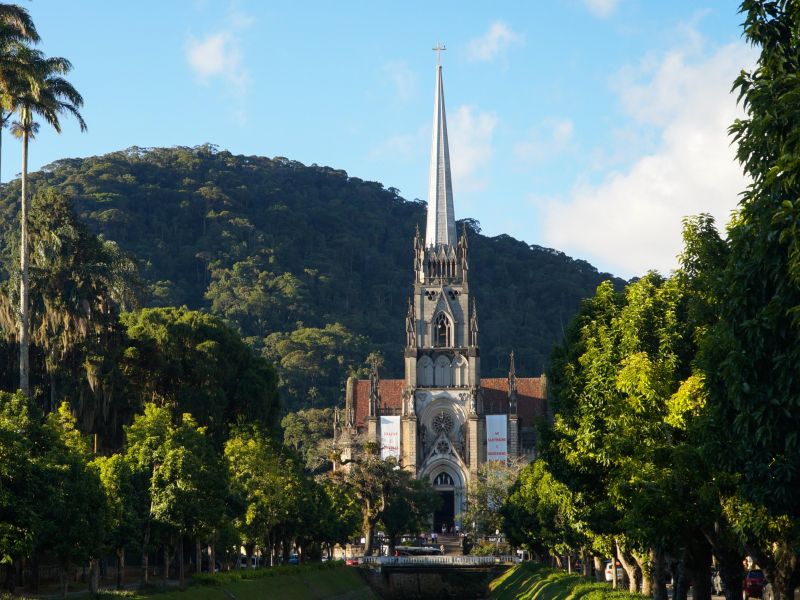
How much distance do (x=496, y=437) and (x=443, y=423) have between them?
6.73 metres

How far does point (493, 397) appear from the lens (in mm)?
161625

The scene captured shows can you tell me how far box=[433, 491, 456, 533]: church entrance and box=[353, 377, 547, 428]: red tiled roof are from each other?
14240 mm

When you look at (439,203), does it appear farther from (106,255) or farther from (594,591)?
(594,591)

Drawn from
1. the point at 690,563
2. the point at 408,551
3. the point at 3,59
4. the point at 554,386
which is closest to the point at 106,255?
the point at 3,59

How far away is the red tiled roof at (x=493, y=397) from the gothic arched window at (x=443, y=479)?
1283 centimetres

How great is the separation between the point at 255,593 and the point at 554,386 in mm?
21365

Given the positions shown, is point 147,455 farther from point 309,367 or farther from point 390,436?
point 309,367

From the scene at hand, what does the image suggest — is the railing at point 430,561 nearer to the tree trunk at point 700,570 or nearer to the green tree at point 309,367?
the tree trunk at point 700,570

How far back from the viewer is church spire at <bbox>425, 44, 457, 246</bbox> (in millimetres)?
157375

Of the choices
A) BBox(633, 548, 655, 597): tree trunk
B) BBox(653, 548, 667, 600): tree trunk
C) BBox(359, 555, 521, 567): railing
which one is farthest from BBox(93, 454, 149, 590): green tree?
BBox(359, 555, 521, 567): railing

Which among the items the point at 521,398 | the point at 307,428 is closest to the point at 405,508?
the point at 521,398

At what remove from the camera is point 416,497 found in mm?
121625

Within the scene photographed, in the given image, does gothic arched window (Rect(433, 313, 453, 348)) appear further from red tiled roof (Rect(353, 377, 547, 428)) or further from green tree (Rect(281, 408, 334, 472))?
green tree (Rect(281, 408, 334, 472))

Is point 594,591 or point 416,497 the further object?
point 416,497
